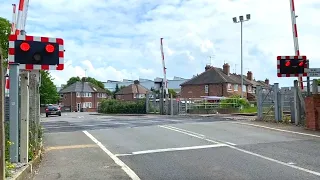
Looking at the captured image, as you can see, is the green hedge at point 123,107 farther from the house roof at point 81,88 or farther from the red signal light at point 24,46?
the house roof at point 81,88

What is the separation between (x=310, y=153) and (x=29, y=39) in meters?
7.13

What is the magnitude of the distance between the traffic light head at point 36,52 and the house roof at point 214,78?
6135 cm

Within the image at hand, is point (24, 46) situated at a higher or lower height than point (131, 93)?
lower

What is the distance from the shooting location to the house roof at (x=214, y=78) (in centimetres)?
7012

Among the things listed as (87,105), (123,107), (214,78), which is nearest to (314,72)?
(123,107)

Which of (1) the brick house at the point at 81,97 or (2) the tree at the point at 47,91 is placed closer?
(2) the tree at the point at 47,91

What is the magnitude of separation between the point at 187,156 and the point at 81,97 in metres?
100

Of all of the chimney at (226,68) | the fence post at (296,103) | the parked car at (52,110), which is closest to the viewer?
the fence post at (296,103)

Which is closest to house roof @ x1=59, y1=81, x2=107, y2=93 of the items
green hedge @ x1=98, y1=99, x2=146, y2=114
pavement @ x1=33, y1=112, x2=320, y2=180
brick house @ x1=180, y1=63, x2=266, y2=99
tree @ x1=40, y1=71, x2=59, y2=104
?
tree @ x1=40, y1=71, x2=59, y2=104

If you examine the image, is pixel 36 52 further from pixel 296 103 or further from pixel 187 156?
pixel 296 103

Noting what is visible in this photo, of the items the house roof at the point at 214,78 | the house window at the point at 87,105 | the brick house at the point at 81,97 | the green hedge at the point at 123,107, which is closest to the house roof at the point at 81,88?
the brick house at the point at 81,97

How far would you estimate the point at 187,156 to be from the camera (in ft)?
33.8

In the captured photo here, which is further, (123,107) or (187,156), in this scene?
(123,107)

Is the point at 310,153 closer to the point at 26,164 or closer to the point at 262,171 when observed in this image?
the point at 262,171
